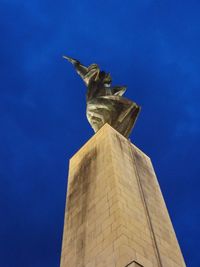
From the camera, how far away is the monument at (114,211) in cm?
700

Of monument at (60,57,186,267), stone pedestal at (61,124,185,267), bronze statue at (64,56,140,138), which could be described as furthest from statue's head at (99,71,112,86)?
stone pedestal at (61,124,185,267)

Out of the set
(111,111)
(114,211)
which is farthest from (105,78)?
(114,211)

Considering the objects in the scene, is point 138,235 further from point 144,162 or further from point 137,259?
point 144,162

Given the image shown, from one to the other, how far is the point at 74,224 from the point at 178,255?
98.4 inches

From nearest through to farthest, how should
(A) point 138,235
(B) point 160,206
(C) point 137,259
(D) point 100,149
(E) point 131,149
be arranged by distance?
(C) point 137,259
(A) point 138,235
(B) point 160,206
(D) point 100,149
(E) point 131,149

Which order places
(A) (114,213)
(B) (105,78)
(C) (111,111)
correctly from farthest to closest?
(B) (105,78) → (C) (111,111) → (A) (114,213)

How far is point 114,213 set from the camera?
25.0ft

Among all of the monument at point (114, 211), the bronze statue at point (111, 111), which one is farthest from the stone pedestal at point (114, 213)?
the bronze statue at point (111, 111)

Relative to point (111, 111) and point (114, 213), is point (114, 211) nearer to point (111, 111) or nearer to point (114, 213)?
point (114, 213)

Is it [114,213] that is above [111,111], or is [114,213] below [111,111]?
below

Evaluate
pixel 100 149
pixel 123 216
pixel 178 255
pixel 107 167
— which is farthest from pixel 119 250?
pixel 100 149

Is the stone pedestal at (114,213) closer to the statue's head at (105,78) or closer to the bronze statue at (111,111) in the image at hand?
the bronze statue at (111,111)

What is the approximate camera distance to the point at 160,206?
949cm

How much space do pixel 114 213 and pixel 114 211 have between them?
0.06 meters
